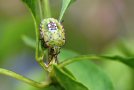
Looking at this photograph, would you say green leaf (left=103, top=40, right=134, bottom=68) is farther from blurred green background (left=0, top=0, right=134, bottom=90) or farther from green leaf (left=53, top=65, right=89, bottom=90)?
green leaf (left=53, top=65, right=89, bottom=90)

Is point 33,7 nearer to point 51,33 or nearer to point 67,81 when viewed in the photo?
point 51,33

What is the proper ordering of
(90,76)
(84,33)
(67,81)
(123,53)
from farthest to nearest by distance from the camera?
(84,33) < (123,53) < (90,76) < (67,81)

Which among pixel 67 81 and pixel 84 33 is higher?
pixel 67 81

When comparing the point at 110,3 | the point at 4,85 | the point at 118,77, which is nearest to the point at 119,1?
the point at 110,3

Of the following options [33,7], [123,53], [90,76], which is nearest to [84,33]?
[123,53]

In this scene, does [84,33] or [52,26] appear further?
[84,33]

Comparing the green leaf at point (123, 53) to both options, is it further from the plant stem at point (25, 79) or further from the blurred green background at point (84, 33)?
the plant stem at point (25, 79)
